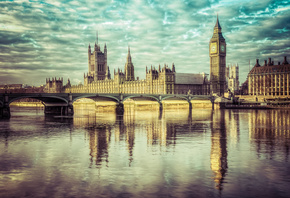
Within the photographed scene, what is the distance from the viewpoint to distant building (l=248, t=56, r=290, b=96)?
393ft

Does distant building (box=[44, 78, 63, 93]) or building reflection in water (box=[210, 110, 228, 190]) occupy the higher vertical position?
distant building (box=[44, 78, 63, 93])

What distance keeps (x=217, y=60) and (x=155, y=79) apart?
37988 millimetres

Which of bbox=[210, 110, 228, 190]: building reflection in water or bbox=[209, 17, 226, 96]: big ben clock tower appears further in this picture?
bbox=[209, 17, 226, 96]: big ben clock tower

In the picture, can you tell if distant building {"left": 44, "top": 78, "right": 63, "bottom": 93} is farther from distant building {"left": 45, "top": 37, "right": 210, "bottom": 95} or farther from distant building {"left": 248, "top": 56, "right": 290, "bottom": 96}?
distant building {"left": 248, "top": 56, "right": 290, "bottom": 96}

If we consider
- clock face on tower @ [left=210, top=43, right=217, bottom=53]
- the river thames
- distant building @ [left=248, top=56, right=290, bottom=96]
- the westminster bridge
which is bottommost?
the river thames

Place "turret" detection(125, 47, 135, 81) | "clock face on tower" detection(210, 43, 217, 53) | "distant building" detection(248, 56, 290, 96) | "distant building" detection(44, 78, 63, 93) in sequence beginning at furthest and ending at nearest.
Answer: "distant building" detection(44, 78, 63, 93) < "clock face on tower" detection(210, 43, 217, 53) < "turret" detection(125, 47, 135, 81) < "distant building" detection(248, 56, 290, 96)

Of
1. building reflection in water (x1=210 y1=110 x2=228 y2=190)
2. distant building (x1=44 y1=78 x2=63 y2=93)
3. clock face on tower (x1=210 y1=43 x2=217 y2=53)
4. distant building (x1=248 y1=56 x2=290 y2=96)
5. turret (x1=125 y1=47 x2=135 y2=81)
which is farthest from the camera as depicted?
distant building (x1=44 y1=78 x2=63 y2=93)

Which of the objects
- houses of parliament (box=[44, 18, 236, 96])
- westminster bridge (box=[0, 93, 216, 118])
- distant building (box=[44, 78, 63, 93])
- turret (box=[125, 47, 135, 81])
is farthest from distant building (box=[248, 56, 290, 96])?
distant building (box=[44, 78, 63, 93])

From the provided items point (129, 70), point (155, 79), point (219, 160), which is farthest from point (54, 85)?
point (219, 160)

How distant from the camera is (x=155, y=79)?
128 meters

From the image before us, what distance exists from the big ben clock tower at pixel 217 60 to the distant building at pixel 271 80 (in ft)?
65.4

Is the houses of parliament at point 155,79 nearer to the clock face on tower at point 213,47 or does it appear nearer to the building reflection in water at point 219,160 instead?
the clock face on tower at point 213,47

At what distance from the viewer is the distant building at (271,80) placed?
119688 mm

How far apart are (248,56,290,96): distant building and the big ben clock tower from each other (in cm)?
1992
